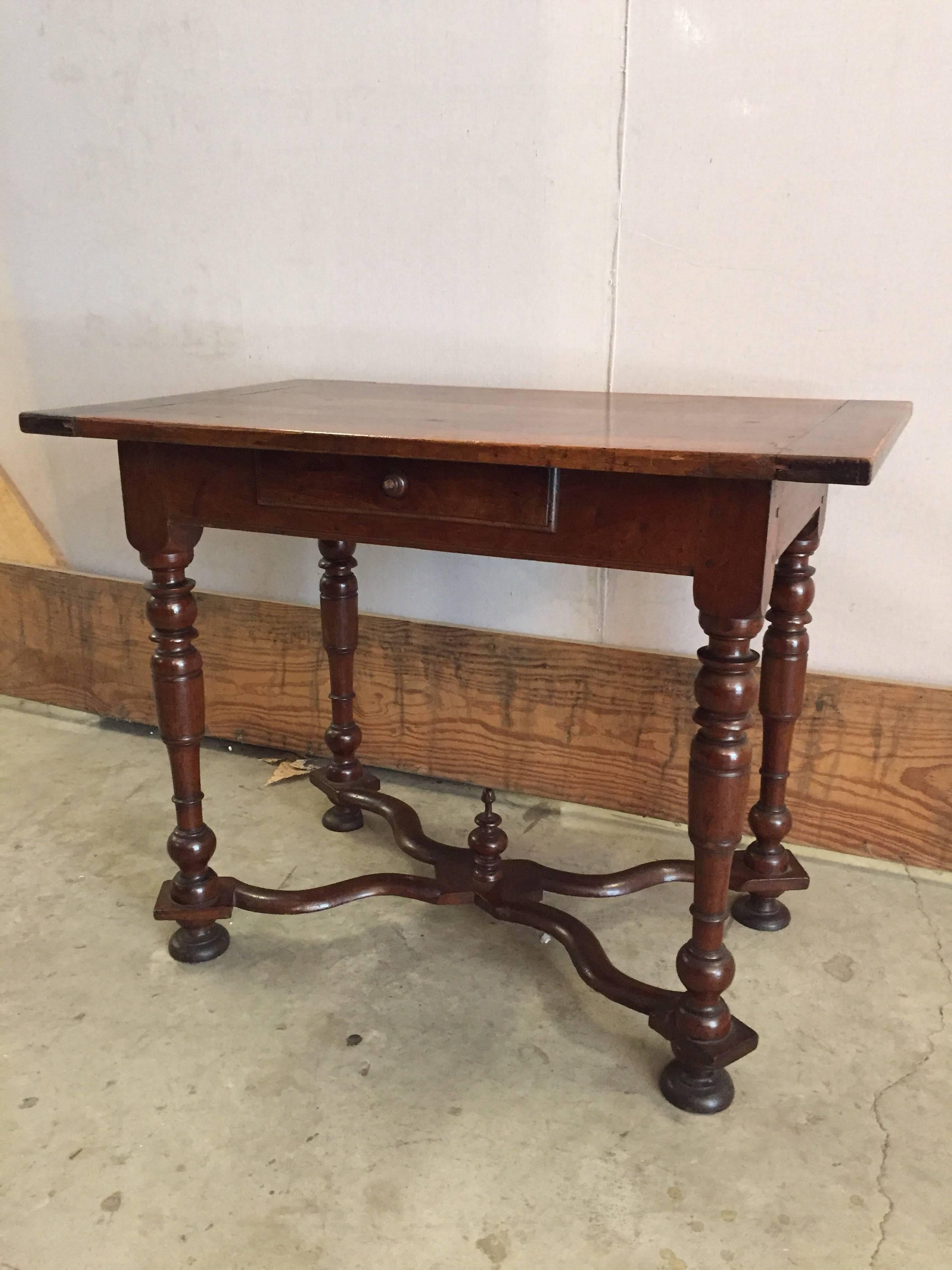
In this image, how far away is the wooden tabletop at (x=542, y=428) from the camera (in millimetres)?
1021

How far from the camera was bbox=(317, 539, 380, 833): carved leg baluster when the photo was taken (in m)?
1.87

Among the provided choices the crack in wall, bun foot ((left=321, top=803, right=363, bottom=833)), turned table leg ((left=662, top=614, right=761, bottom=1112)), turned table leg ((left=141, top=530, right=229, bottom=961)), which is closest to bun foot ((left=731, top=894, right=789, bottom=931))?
turned table leg ((left=662, top=614, right=761, bottom=1112))

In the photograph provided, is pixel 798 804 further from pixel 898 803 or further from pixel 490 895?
pixel 490 895

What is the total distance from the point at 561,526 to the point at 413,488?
0.63 feet

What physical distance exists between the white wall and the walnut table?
0.81 ft

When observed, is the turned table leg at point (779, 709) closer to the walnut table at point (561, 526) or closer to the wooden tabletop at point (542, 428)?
the walnut table at point (561, 526)

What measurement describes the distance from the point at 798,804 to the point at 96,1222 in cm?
135

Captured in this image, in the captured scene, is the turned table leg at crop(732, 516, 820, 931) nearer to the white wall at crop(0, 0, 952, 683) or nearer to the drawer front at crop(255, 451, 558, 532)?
the white wall at crop(0, 0, 952, 683)

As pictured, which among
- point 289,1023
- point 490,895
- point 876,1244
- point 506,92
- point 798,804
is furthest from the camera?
point 798,804

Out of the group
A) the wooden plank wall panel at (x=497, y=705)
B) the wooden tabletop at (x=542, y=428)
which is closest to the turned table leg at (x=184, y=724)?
the wooden tabletop at (x=542, y=428)

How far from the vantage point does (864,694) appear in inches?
71.4

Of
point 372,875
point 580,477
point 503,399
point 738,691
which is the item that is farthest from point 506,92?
point 372,875

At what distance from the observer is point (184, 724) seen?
4.97 feet

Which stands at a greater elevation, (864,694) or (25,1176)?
(864,694)
